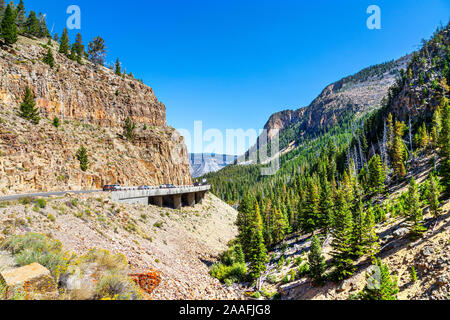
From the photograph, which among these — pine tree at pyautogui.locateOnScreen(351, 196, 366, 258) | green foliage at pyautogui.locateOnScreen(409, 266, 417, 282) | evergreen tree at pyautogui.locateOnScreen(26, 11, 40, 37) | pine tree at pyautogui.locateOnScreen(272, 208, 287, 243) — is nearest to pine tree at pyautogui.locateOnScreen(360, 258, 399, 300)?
green foliage at pyautogui.locateOnScreen(409, 266, 417, 282)

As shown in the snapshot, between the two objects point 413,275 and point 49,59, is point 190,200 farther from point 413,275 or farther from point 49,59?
point 49,59

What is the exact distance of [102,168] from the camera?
41688 mm

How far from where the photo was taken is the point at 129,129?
54.2 m

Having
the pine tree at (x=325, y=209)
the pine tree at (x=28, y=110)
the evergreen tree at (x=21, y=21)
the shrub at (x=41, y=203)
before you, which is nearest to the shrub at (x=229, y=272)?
the shrub at (x=41, y=203)

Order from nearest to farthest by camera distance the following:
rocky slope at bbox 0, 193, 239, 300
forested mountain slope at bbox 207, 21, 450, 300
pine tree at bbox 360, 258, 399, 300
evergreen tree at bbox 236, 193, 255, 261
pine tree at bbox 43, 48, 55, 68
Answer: rocky slope at bbox 0, 193, 239, 300, pine tree at bbox 360, 258, 399, 300, forested mountain slope at bbox 207, 21, 450, 300, evergreen tree at bbox 236, 193, 255, 261, pine tree at bbox 43, 48, 55, 68

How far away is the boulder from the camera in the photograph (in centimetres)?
623

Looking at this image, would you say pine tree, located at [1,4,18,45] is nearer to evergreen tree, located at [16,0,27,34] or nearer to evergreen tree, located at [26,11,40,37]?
evergreen tree, located at [16,0,27,34]

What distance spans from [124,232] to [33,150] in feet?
77.3

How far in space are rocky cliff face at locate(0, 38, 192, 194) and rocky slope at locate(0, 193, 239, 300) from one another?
572 inches

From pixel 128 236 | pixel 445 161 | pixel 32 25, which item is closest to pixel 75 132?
pixel 128 236

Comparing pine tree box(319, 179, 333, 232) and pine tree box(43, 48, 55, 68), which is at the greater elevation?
pine tree box(43, 48, 55, 68)

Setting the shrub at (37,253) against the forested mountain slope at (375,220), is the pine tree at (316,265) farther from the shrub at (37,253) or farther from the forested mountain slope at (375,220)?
the shrub at (37,253)

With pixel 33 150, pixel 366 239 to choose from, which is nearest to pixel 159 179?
pixel 33 150
